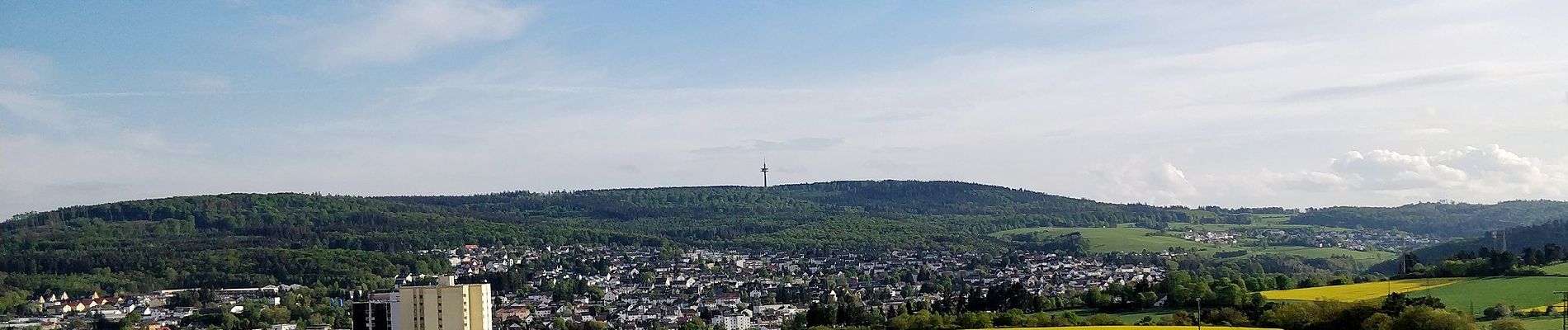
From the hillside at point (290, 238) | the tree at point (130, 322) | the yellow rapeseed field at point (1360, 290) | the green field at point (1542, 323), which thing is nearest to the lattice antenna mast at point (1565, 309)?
the green field at point (1542, 323)

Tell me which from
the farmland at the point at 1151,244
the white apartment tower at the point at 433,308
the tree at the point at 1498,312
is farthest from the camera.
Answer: the farmland at the point at 1151,244

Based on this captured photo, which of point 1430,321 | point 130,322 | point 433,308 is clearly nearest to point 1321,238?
point 130,322

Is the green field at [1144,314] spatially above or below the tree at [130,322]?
above

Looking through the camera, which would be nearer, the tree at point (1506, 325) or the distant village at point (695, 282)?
the tree at point (1506, 325)

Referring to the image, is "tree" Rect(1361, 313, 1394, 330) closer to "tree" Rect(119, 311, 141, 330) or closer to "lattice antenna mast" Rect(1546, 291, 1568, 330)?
"lattice antenna mast" Rect(1546, 291, 1568, 330)

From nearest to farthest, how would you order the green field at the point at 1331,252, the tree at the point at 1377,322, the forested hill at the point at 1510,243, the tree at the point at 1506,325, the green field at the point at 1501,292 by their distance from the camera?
the tree at the point at 1377,322 → the tree at the point at 1506,325 → the green field at the point at 1501,292 → the forested hill at the point at 1510,243 → the green field at the point at 1331,252

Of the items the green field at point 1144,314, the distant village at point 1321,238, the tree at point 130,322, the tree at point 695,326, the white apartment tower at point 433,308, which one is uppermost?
the white apartment tower at point 433,308

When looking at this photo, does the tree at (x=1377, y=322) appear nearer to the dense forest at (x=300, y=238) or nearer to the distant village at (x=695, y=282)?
the distant village at (x=695, y=282)
